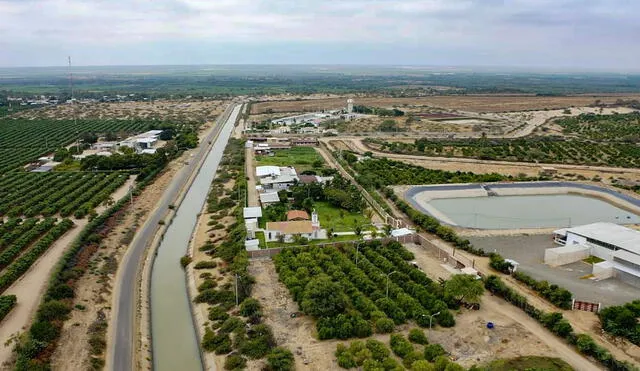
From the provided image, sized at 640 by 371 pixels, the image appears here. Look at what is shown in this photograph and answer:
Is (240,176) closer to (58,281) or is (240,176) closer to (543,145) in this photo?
(58,281)

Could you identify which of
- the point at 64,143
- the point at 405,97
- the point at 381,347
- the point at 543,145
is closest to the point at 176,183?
the point at 64,143

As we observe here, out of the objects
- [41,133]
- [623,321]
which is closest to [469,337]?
[623,321]

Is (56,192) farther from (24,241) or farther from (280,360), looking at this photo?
(280,360)

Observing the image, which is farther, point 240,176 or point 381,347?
point 240,176

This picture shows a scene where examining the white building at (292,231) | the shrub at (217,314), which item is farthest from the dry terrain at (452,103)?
the shrub at (217,314)

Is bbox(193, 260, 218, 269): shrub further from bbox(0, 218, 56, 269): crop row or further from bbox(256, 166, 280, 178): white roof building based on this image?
bbox(256, 166, 280, 178): white roof building

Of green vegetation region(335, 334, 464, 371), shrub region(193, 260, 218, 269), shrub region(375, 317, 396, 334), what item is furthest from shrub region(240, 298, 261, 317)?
shrub region(193, 260, 218, 269)

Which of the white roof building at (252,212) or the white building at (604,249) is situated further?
the white roof building at (252,212)

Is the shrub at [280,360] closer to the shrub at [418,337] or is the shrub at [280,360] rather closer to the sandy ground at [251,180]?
the shrub at [418,337]
